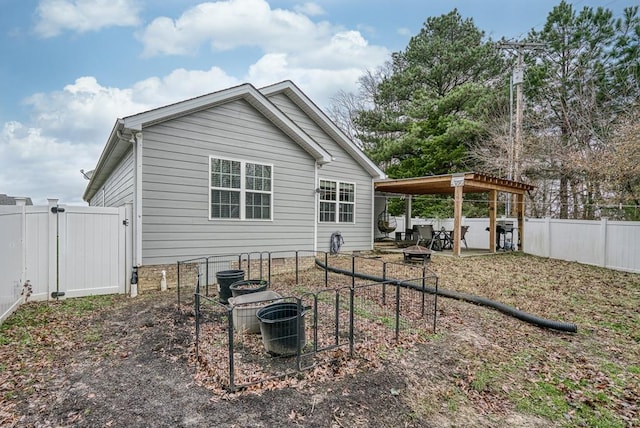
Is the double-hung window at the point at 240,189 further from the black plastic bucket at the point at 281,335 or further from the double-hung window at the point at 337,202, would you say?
the black plastic bucket at the point at 281,335

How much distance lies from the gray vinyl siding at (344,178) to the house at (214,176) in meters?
1.18

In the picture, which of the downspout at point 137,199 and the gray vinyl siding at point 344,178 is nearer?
the downspout at point 137,199

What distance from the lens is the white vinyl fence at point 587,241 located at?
29.7 feet

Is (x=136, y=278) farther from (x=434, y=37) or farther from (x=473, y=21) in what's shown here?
(x=473, y=21)

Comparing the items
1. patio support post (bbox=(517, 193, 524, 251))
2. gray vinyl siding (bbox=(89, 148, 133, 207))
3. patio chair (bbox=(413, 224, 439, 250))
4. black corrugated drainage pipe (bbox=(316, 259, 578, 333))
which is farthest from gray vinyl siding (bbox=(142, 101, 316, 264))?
patio support post (bbox=(517, 193, 524, 251))

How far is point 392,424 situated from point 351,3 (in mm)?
12400

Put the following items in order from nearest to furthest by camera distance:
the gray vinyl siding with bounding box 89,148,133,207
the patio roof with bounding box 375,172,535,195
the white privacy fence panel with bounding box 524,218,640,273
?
the gray vinyl siding with bounding box 89,148,133,207 → the white privacy fence panel with bounding box 524,218,640,273 → the patio roof with bounding box 375,172,535,195

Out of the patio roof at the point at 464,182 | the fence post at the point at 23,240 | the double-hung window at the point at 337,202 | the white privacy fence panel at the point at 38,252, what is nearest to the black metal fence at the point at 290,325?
the white privacy fence panel at the point at 38,252

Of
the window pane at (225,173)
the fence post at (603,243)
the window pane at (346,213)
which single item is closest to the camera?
the window pane at (225,173)

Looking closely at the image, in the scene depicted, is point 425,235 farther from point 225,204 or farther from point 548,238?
point 225,204

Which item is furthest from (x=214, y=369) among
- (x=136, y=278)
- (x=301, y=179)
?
(x=301, y=179)

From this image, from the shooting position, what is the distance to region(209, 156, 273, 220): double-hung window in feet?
24.2

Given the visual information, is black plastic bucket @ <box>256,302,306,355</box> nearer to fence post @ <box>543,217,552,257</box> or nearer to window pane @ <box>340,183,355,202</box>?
window pane @ <box>340,183,355,202</box>

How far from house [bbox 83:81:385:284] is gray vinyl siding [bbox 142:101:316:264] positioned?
0.02 meters
